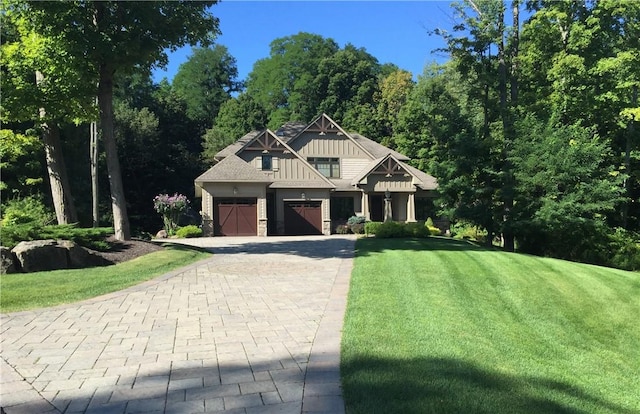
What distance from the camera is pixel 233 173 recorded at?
28016 mm

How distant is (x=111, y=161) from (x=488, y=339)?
46.1ft

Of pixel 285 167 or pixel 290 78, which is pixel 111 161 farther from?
pixel 290 78

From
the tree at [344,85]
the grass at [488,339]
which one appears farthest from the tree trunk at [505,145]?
the tree at [344,85]

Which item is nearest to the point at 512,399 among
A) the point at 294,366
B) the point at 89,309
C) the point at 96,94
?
the point at 294,366

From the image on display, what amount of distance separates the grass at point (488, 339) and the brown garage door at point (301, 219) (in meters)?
17.1

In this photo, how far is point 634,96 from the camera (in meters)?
→ 23.2

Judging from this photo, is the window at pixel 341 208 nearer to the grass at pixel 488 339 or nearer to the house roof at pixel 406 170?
the house roof at pixel 406 170

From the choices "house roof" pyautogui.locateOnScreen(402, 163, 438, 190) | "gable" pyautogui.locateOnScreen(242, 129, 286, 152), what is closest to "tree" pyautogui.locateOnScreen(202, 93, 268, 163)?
"gable" pyautogui.locateOnScreen(242, 129, 286, 152)

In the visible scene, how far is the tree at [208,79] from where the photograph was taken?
72375 millimetres

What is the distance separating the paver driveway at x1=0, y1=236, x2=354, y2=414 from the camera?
13.0ft

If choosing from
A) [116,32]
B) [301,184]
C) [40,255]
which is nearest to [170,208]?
[301,184]

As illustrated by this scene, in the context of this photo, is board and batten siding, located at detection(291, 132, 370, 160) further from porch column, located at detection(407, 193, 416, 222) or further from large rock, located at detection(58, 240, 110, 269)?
large rock, located at detection(58, 240, 110, 269)

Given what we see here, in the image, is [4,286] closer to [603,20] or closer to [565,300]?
[565,300]

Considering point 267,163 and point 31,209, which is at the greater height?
point 267,163
